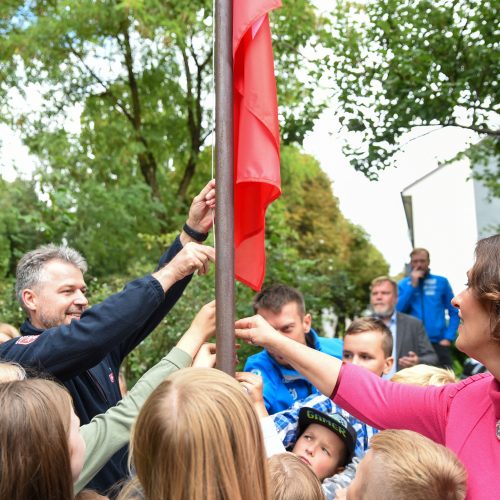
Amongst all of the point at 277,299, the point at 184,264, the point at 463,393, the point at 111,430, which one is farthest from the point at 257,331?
the point at 277,299

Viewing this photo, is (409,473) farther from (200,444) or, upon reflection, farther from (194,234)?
(194,234)

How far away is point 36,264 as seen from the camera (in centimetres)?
333

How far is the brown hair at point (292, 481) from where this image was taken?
7.54 ft

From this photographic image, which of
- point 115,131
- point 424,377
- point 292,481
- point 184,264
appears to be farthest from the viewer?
point 115,131

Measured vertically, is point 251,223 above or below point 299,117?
below

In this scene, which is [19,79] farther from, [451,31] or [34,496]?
[34,496]

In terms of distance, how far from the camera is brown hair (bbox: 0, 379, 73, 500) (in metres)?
1.81

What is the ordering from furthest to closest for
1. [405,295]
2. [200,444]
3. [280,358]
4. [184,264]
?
[405,295]
[280,358]
[184,264]
[200,444]

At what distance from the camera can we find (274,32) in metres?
9.04

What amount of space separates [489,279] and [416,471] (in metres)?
0.61

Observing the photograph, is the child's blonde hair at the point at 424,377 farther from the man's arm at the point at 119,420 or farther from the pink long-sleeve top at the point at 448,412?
the man's arm at the point at 119,420

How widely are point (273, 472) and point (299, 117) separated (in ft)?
19.6

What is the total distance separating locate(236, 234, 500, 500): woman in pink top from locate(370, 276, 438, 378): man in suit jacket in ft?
11.9

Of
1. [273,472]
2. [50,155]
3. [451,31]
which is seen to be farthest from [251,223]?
[50,155]
